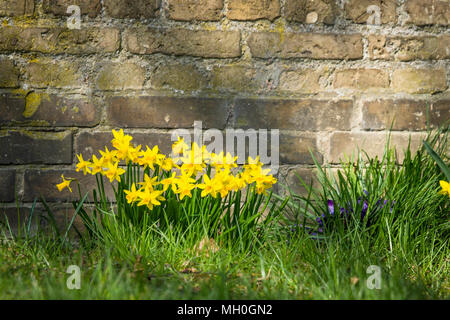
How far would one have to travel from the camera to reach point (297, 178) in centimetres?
195

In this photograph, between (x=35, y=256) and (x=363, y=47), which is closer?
(x=35, y=256)

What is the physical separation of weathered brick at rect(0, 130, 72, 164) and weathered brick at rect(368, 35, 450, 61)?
137 centimetres

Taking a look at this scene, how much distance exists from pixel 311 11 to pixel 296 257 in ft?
3.46

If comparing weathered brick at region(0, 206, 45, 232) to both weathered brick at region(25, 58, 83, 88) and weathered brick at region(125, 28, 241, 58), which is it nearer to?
weathered brick at region(25, 58, 83, 88)

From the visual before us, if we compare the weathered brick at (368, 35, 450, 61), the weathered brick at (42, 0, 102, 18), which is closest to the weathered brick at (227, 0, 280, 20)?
the weathered brick at (368, 35, 450, 61)

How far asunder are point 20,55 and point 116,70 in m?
0.40

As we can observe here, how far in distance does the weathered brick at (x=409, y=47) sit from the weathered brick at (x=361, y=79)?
7 cm

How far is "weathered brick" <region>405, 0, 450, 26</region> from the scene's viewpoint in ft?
6.38

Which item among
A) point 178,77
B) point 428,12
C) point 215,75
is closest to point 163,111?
point 178,77

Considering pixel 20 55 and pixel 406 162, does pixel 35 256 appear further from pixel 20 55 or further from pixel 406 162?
pixel 406 162

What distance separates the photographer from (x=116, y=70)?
188cm

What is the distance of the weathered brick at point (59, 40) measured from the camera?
185cm

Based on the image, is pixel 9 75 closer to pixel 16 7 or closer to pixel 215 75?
pixel 16 7
